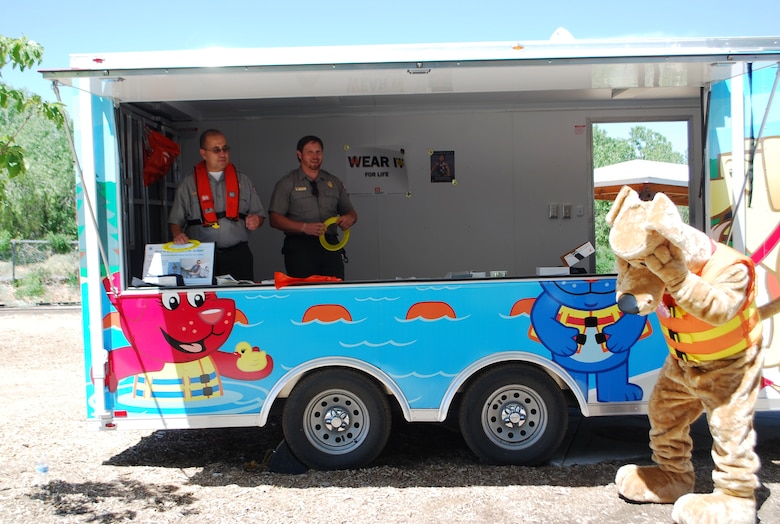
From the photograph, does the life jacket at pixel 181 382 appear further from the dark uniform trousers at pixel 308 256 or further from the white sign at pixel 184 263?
the dark uniform trousers at pixel 308 256

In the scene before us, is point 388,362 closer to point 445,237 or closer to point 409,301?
point 409,301

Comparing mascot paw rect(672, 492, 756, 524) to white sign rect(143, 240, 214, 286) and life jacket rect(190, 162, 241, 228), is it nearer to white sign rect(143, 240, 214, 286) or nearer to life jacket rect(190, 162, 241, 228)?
white sign rect(143, 240, 214, 286)

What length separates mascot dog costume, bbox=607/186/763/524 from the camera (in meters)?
3.51

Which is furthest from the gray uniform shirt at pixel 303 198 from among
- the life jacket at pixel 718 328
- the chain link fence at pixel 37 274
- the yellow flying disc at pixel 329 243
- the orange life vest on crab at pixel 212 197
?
the chain link fence at pixel 37 274

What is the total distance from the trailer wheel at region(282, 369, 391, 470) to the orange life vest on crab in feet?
5.37

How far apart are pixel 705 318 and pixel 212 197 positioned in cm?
371

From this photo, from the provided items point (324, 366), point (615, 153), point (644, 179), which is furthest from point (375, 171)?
point (324, 366)

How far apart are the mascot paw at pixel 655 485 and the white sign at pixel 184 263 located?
9.45 ft

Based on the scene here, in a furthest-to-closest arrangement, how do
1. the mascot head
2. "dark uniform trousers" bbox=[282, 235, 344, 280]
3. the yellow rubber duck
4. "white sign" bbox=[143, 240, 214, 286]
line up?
"dark uniform trousers" bbox=[282, 235, 344, 280]
"white sign" bbox=[143, 240, 214, 286]
the yellow rubber duck
the mascot head

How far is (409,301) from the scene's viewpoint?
4.71 m

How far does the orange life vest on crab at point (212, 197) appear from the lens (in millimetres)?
5652

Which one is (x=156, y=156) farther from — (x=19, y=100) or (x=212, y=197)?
(x=19, y=100)

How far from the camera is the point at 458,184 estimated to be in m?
7.47

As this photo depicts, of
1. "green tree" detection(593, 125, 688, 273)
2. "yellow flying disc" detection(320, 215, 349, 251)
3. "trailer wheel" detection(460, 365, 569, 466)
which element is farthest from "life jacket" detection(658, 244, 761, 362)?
"green tree" detection(593, 125, 688, 273)
